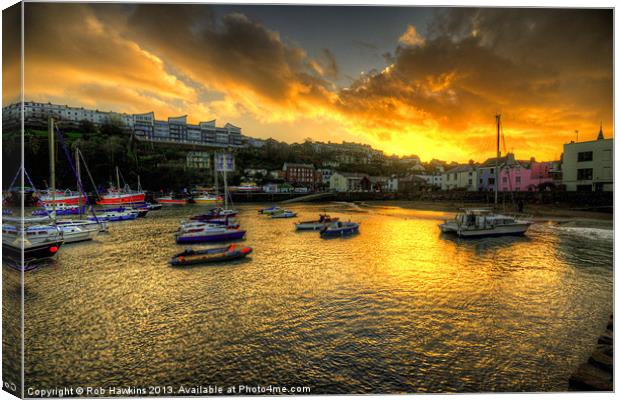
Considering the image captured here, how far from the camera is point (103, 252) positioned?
12156 millimetres

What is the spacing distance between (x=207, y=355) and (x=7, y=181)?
12.5 ft

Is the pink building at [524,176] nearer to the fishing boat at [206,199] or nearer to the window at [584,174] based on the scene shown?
the window at [584,174]

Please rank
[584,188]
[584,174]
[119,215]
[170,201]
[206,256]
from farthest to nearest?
[170,201]
[119,215]
[584,188]
[584,174]
[206,256]

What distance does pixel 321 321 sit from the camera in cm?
581

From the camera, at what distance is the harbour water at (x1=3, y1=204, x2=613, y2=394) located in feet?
13.7

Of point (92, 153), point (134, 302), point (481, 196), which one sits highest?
point (92, 153)

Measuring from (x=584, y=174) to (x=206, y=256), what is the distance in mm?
22789

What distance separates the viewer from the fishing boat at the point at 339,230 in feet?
53.9

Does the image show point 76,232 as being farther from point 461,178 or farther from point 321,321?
point 461,178

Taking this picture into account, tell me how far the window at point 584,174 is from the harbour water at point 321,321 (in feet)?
26.9

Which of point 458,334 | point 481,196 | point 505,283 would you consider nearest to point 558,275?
point 505,283

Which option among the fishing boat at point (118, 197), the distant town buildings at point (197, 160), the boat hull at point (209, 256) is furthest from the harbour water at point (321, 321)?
the fishing boat at point (118, 197)

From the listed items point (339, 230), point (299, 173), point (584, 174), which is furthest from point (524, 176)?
point (339, 230)

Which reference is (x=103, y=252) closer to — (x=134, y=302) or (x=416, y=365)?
(x=134, y=302)
